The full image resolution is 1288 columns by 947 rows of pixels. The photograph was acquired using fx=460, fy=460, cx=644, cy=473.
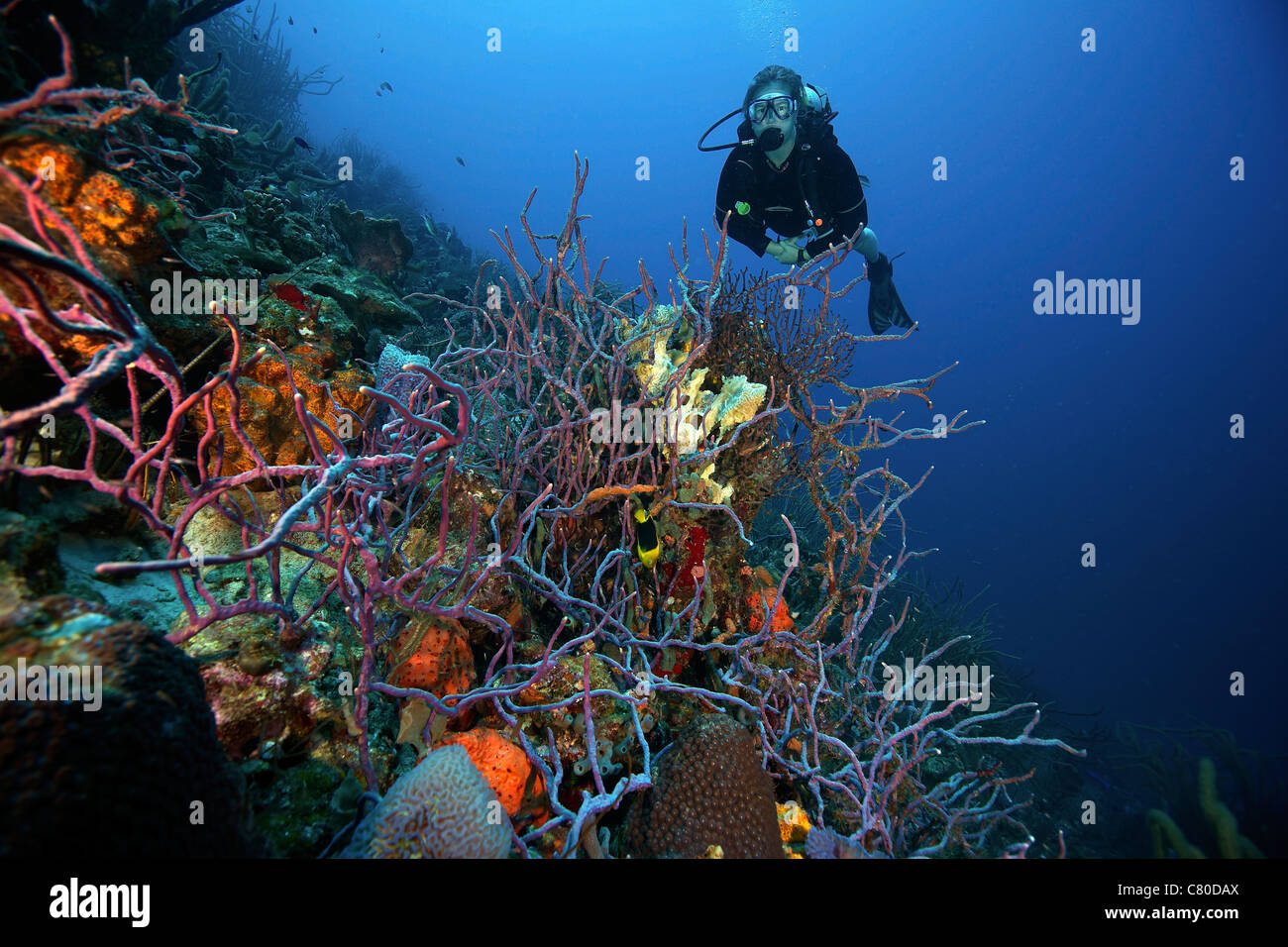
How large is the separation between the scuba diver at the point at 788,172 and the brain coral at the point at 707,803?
486 cm

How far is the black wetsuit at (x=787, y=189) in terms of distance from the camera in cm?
530

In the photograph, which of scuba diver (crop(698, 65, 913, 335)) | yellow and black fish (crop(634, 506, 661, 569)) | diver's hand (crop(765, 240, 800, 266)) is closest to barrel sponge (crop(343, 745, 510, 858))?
yellow and black fish (crop(634, 506, 661, 569))

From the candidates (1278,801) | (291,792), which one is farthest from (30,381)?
(1278,801)

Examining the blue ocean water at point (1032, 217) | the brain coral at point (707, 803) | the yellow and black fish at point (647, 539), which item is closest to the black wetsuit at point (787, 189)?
the yellow and black fish at point (647, 539)

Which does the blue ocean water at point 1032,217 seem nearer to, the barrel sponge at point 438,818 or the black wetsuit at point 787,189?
the black wetsuit at point 787,189

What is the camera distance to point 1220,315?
156ft

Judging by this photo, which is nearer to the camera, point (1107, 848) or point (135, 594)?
point (135, 594)

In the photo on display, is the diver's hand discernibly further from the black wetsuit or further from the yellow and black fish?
the yellow and black fish

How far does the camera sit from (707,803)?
6.34ft

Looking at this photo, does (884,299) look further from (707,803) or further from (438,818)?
(438,818)

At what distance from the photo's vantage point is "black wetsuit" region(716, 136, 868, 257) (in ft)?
17.4

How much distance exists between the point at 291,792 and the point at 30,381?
1.75 m
